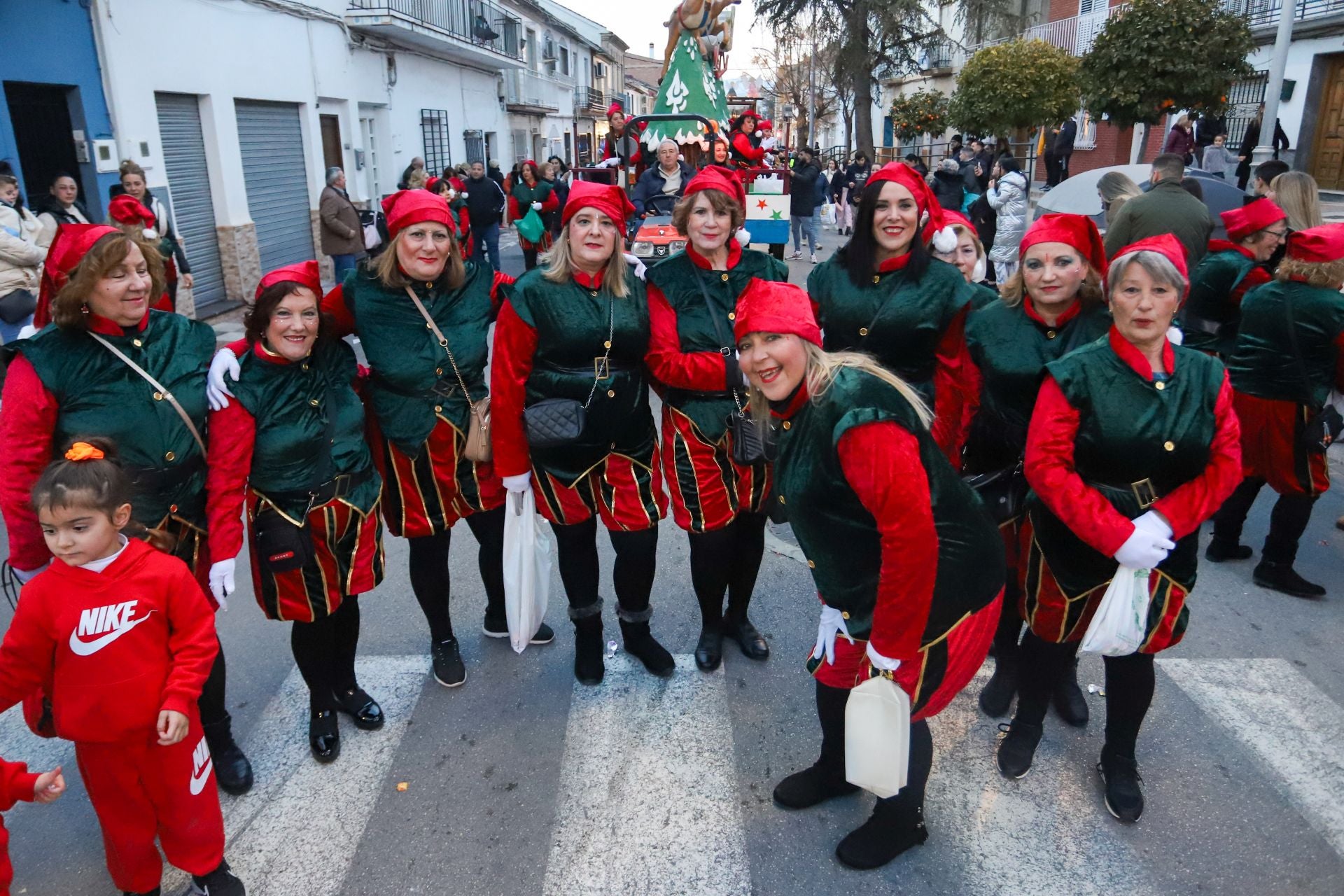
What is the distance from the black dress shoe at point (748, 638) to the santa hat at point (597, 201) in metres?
1.75

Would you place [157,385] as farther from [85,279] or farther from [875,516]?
[875,516]

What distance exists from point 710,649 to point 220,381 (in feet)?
6.98

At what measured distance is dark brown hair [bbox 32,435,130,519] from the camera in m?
2.22

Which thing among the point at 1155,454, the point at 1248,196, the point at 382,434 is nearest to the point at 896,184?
the point at 1155,454

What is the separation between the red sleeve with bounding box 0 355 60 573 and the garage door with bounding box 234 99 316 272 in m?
12.5

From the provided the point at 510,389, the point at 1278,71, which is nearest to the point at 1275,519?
the point at 510,389

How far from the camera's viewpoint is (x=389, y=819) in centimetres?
296

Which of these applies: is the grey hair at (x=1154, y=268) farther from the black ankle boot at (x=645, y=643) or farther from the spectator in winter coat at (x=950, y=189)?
the spectator in winter coat at (x=950, y=189)

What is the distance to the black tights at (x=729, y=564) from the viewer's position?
362cm

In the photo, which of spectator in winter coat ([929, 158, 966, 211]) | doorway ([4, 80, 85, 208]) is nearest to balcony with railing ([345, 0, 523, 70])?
doorway ([4, 80, 85, 208])

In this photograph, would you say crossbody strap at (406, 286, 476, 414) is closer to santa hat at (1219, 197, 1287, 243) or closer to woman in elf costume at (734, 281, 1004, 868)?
woman in elf costume at (734, 281, 1004, 868)

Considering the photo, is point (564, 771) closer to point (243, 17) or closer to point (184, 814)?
point (184, 814)

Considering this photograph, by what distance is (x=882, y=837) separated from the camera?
8.87ft

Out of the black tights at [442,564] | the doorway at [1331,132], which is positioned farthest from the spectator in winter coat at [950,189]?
the doorway at [1331,132]
